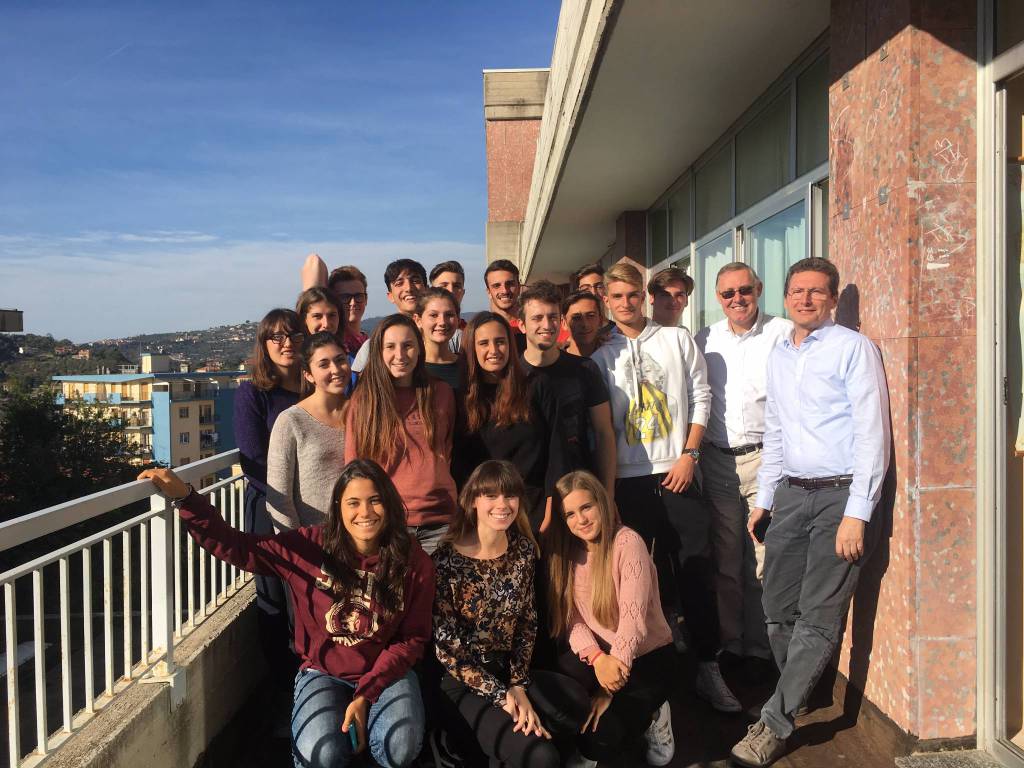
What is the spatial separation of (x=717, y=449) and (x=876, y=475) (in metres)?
1.06

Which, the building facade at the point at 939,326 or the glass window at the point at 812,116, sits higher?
the glass window at the point at 812,116

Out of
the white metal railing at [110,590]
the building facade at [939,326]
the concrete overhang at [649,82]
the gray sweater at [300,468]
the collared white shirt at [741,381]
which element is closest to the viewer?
the white metal railing at [110,590]

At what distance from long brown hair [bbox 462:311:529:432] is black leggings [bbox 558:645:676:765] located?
1.00 m

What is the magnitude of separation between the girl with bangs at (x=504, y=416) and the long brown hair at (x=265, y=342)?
0.90 m

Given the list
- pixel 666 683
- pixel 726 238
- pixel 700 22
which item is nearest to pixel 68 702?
pixel 666 683

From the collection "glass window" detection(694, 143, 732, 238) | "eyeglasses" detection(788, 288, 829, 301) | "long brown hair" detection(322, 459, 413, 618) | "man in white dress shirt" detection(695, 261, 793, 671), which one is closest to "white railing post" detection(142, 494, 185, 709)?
"long brown hair" detection(322, 459, 413, 618)

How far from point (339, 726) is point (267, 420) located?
1.45m

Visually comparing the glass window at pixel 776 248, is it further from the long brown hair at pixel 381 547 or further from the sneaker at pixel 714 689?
the long brown hair at pixel 381 547

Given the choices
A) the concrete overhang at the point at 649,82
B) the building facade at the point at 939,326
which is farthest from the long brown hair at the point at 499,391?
the concrete overhang at the point at 649,82

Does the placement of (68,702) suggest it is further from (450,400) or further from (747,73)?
(747,73)

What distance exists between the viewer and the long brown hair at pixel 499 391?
3.45 m

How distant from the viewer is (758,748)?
3.12m

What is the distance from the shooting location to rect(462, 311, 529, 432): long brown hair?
3.45m

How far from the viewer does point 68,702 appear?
8.52ft
